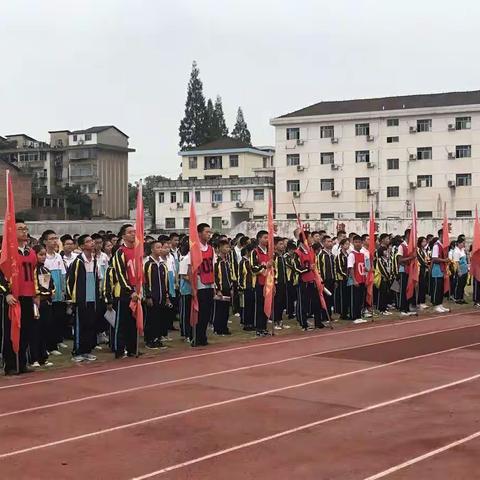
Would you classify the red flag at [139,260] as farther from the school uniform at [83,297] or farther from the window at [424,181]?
the window at [424,181]

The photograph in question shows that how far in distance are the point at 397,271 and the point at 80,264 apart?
7.60 meters

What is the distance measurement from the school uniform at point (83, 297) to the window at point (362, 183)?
132 ft

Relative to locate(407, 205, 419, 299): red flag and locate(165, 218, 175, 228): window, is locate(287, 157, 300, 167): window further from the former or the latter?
locate(407, 205, 419, 299): red flag

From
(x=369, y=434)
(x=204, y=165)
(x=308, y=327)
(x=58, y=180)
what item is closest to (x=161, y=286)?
(x=308, y=327)

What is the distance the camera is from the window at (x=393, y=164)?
48.1 meters

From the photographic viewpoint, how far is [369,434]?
5.84m

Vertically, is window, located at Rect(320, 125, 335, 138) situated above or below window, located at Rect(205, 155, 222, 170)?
above

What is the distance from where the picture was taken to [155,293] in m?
11.0

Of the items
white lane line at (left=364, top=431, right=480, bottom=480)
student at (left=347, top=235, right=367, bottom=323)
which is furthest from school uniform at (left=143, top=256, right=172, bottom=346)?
white lane line at (left=364, top=431, right=480, bottom=480)

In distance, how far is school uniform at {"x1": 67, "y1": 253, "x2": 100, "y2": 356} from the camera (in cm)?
974

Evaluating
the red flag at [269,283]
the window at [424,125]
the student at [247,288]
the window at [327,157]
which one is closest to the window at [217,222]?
the window at [327,157]

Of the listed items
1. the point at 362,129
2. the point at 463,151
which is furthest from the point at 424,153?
the point at 362,129

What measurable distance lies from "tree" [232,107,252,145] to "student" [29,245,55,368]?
215 feet

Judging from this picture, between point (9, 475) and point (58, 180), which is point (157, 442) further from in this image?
point (58, 180)
